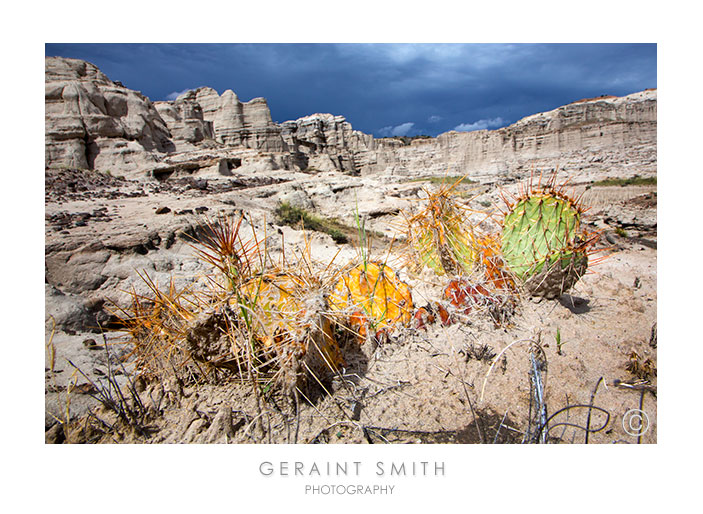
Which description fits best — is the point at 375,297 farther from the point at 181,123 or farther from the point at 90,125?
the point at 181,123

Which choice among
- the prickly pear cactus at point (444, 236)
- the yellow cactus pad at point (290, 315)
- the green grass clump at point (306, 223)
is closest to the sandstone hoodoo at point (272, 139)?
the green grass clump at point (306, 223)

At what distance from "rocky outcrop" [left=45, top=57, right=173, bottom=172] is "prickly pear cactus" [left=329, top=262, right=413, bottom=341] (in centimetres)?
1471

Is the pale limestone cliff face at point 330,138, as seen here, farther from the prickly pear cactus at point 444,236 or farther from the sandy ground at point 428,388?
the sandy ground at point 428,388

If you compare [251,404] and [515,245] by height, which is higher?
[515,245]

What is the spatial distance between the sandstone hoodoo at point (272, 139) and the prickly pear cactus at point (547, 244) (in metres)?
5.44

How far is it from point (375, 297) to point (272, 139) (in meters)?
26.7

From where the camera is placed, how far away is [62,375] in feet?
4.32

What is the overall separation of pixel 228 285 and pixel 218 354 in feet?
0.82

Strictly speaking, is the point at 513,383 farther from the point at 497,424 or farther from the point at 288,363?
the point at 288,363

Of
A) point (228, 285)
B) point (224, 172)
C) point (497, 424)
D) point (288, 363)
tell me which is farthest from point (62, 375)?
point (224, 172)

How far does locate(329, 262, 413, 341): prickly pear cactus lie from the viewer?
143 centimetres

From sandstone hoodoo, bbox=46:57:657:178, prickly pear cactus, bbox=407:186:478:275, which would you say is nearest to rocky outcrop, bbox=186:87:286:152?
sandstone hoodoo, bbox=46:57:657:178

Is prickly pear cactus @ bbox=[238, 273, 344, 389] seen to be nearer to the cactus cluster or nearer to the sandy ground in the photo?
the cactus cluster

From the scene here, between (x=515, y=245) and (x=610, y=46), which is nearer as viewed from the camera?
(x=610, y=46)
